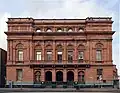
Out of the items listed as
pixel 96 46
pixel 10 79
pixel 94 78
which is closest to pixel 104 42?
pixel 96 46

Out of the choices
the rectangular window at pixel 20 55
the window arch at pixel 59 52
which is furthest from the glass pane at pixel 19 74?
the window arch at pixel 59 52

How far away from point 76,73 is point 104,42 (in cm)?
862

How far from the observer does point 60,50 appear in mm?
79750

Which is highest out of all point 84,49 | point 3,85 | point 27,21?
point 27,21

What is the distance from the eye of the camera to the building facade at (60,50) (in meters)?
78.3

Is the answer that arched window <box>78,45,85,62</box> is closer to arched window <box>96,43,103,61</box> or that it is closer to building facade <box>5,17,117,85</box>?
building facade <box>5,17,117,85</box>

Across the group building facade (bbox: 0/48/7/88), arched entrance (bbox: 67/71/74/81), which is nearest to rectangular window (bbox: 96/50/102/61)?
arched entrance (bbox: 67/71/74/81)

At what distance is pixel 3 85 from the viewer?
82938mm

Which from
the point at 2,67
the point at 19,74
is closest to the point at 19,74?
the point at 19,74

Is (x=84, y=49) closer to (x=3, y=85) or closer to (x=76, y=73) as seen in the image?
(x=76, y=73)

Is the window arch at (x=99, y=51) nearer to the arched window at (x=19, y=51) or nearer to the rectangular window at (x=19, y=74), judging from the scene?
the arched window at (x=19, y=51)

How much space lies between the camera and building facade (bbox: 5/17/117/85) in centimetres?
7831

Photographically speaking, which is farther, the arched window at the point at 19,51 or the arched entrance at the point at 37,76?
the arched window at the point at 19,51

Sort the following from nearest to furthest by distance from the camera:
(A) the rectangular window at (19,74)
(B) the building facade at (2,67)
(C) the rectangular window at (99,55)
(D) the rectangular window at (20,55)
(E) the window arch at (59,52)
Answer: (A) the rectangular window at (19,74) < (C) the rectangular window at (99,55) < (D) the rectangular window at (20,55) < (E) the window arch at (59,52) < (B) the building facade at (2,67)
